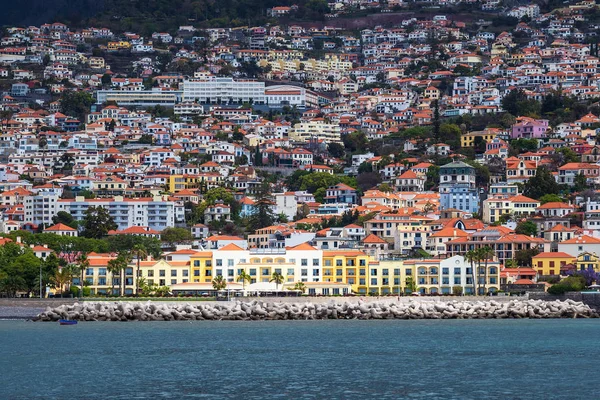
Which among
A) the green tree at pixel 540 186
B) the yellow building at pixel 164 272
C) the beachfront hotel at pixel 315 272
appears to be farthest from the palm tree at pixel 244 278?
the green tree at pixel 540 186

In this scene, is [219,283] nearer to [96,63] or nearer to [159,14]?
[96,63]

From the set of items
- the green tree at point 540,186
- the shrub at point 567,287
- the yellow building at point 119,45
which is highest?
the yellow building at point 119,45

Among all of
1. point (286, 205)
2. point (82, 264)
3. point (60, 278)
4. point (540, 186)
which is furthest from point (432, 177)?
point (60, 278)

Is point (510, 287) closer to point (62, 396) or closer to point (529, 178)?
point (529, 178)

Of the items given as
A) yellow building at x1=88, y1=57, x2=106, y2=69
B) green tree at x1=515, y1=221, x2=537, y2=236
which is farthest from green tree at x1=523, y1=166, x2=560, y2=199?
yellow building at x1=88, y1=57, x2=106, y2=69

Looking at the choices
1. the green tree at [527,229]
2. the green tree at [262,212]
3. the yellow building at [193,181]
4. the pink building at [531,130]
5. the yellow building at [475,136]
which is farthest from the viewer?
the pink building at [531,130]

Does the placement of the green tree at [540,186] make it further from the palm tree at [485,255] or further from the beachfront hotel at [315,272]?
the palm tree at [485,255]

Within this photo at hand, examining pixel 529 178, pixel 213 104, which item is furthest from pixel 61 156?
pixel 529 178
